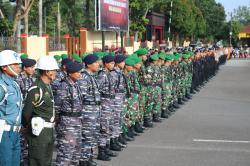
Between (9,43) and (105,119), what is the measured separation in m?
10.5

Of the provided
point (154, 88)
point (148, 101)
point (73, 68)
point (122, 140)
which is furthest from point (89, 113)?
point (154, 88)

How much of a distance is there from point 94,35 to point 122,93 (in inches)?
795

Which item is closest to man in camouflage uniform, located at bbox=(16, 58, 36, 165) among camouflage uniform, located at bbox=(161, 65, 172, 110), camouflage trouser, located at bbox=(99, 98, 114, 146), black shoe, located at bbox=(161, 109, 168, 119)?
camouflage trouser, located at bbox=(99, 98, 114, 146)

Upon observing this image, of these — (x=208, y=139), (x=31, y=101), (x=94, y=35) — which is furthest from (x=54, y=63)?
(x=94, y=35)

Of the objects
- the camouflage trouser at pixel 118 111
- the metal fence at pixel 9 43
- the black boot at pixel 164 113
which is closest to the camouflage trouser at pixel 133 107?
the camouflage trouser at pixel 118 111

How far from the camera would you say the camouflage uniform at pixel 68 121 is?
22.5ft

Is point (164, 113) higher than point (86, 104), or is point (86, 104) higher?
point (86, 104)

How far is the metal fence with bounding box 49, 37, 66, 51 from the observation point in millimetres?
22184

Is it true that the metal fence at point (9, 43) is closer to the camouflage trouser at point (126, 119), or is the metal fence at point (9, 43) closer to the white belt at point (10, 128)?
the camouflage trouser at point (126, 119)

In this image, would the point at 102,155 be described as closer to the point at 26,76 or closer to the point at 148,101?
the point at 26,76

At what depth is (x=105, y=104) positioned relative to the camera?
28.4 ft

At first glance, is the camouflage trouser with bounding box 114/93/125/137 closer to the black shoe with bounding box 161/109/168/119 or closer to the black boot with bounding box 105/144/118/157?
the black boot with bounding box 105/144/118/157

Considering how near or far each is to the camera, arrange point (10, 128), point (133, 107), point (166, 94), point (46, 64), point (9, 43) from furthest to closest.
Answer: point (9, 43) < point (166, 94) < point (133, 107) < point (46, 64) < point (10, 128)

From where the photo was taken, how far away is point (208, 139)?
10.5 m
